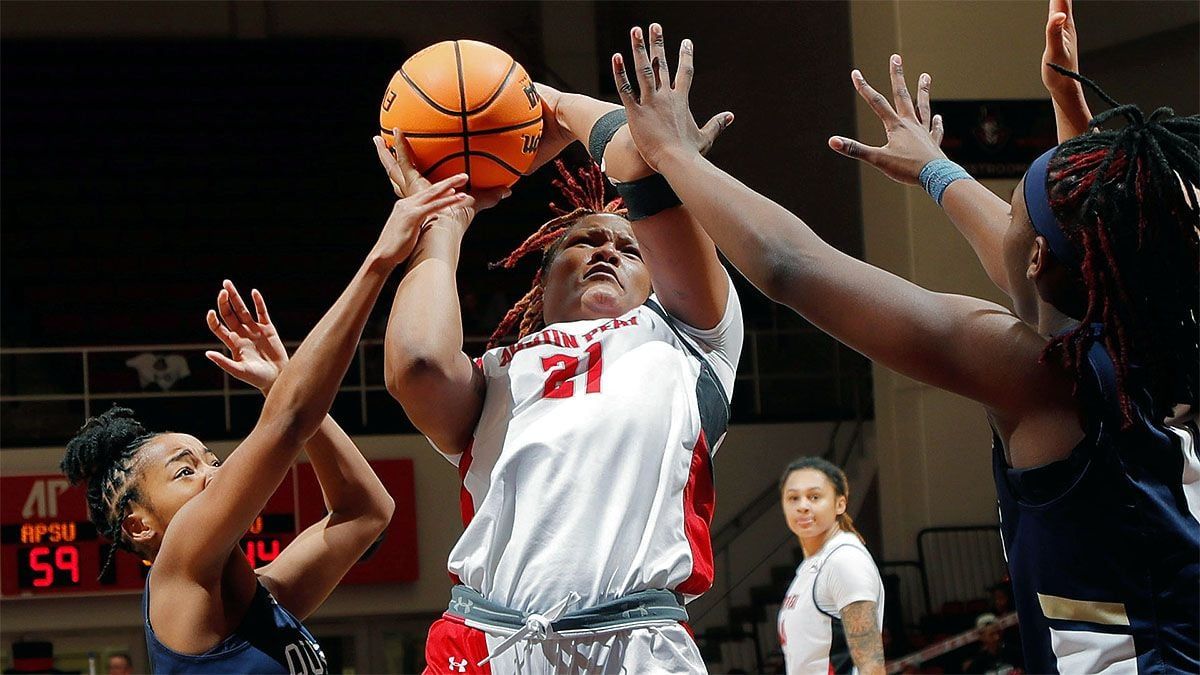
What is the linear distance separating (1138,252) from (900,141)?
1.91ft

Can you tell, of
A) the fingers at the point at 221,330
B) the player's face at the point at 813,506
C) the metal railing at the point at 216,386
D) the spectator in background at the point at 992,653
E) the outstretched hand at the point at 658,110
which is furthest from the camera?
the metal railing at the point at 216,386

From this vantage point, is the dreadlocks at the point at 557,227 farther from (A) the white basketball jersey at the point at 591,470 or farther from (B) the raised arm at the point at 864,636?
(B) the raised arm at the point at 864,636

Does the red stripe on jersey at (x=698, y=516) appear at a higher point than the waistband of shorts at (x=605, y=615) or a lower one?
higher

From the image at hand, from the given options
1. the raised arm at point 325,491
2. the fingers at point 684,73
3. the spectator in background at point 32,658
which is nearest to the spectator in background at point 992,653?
the spectator in background at point 32,658

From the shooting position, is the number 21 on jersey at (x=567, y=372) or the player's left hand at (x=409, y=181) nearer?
the number 21 on jersey at (x=567, y=372)

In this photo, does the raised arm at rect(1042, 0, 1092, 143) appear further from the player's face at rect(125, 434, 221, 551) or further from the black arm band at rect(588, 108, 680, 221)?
the player's face at rect(125, 434, 221, 551)

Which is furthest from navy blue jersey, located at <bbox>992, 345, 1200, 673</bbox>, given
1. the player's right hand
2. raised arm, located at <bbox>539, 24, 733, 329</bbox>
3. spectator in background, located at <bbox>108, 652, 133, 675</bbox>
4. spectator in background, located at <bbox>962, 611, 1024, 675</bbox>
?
spectator in background, located at <bbox>108, 652, 133, 675</bbox>

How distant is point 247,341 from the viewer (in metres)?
2.71

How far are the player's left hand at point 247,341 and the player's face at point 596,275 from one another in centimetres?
55

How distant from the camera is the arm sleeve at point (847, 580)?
15.5ft

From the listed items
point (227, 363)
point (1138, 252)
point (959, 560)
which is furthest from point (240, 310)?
point (959, 560)

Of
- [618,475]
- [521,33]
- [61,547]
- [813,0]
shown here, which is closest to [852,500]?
[813,0]

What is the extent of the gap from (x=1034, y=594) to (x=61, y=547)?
8.96 metres

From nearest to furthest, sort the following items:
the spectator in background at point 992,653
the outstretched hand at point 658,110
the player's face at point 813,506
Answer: the outstretched hand at point 658,110
the player's face at point 813,506
the spectator in background at point 992,653
